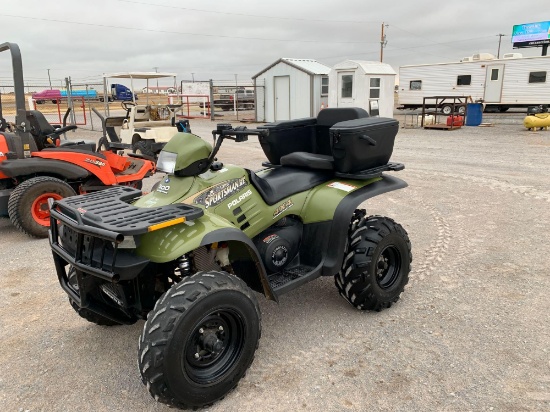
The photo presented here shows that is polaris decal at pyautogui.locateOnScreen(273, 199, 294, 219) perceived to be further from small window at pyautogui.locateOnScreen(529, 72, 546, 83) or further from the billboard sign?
the billboard sign

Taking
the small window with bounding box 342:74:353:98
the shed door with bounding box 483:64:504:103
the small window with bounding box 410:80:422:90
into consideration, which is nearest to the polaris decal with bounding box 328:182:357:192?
the small window with bounding box 342:74:353:98

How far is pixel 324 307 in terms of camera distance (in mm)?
3701

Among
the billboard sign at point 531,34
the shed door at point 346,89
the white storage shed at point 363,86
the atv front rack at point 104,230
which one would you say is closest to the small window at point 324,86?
the white storage shed at point 363,86

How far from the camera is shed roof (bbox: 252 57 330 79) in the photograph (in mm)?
19672

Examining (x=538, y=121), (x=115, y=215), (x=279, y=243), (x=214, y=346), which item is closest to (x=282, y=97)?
(x=538, y=121)

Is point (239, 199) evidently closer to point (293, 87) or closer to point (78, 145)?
point (78, 145)

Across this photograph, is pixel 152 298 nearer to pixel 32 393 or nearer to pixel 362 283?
pixel 32 393

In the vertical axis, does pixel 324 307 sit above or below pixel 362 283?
below

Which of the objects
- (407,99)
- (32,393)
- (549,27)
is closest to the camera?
(32,393)

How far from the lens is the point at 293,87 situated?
20312 mm

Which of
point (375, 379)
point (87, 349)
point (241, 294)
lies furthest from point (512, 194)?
point (87, 349)

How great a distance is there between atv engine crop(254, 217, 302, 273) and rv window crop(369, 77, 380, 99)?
53.4 feet

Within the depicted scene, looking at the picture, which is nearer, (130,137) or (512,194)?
(512,194)

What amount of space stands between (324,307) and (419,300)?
0.81 m
